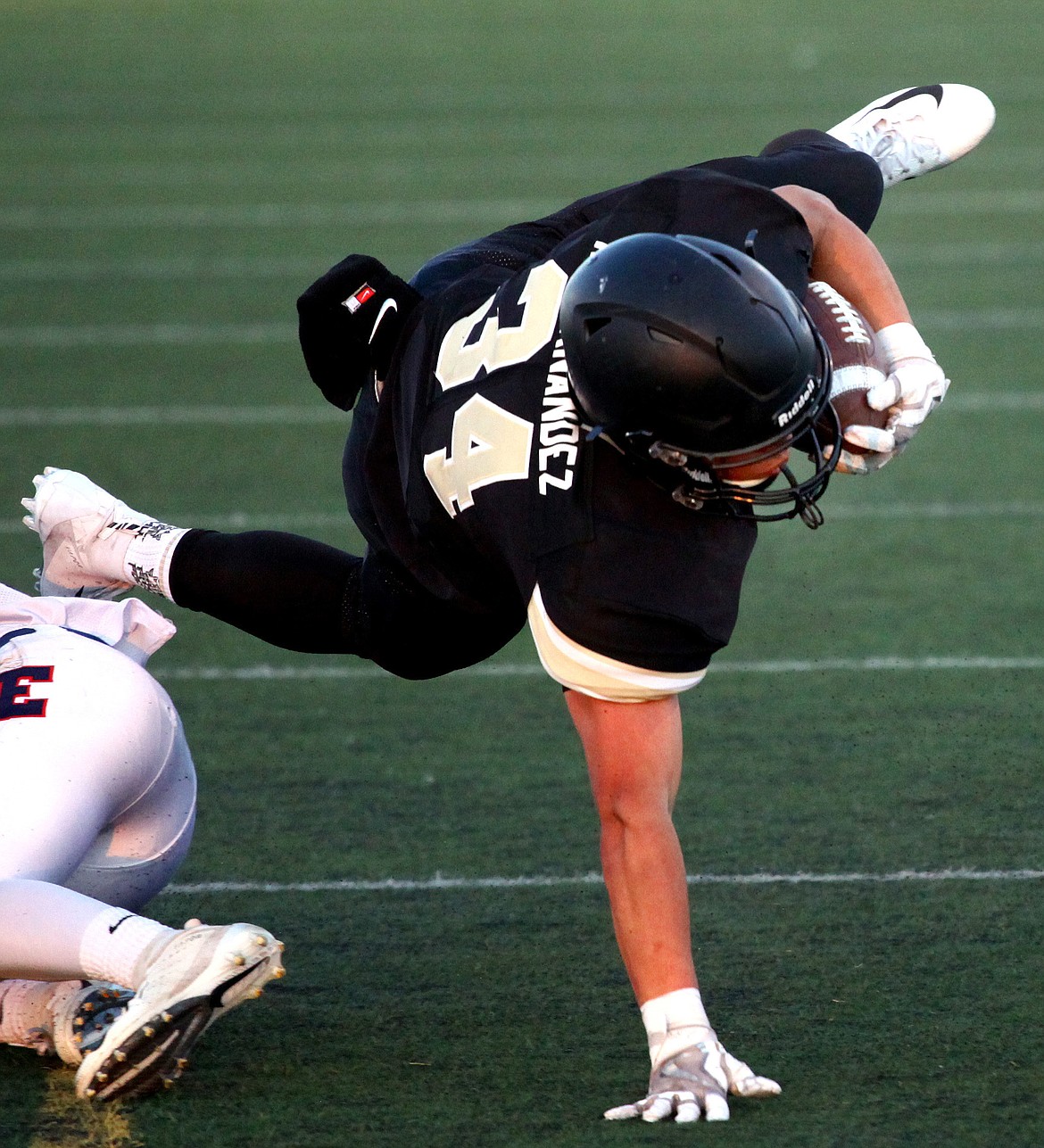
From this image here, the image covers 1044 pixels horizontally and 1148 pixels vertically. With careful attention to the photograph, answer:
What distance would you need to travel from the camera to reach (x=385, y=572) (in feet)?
11.5

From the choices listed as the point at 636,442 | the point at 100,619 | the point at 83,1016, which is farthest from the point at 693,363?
the point at 83,1016

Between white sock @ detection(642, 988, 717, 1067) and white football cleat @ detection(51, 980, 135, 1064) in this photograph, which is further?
white football cleat @ detection(51, 980, 135, 1064)

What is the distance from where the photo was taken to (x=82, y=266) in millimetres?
10023

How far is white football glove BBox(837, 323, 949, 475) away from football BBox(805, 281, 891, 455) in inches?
0.6

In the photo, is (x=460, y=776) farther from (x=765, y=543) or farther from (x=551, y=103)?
(x=551, y=103)

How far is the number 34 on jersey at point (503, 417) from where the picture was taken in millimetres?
2775

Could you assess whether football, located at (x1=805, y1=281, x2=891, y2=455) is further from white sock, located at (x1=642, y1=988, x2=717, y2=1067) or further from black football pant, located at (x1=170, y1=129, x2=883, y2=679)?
white sock, located at (x1=642, y1=988, x2=717, y2=1067)

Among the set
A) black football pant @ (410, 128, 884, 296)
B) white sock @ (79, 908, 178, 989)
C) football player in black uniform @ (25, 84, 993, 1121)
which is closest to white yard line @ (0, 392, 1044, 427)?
black football pant @ (410, 128, 884, 296)

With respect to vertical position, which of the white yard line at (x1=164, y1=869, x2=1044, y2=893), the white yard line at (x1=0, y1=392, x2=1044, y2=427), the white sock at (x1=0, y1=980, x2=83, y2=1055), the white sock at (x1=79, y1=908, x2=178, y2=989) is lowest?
the white yard line at (x1=0, y1=392, x2=1044, y2=427)

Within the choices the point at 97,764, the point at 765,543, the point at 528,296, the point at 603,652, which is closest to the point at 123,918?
the point at 97,764

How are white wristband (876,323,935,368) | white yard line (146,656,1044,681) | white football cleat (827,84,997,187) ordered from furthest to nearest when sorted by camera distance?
white yard line (146,656,1044,681) → white football cleat (827,84,997,187) → white wristband (876,323,935,368)

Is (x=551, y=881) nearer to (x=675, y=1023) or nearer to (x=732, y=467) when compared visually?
(x=675, y=1023)

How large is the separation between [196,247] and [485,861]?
23.7 ft

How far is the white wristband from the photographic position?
9.81ft
